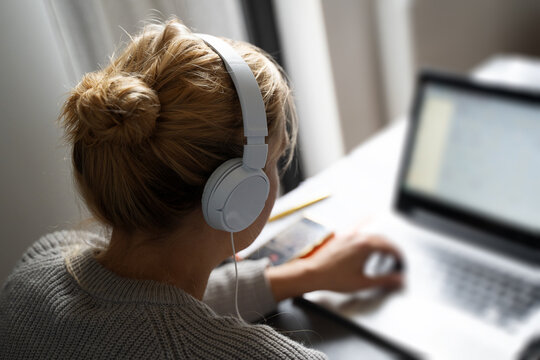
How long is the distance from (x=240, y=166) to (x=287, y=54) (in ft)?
2.71

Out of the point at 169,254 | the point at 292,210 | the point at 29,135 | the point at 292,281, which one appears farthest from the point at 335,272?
the point at 29,135

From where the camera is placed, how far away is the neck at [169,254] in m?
0.64

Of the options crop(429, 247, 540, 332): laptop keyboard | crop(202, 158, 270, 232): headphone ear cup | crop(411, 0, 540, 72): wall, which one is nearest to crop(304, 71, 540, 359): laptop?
crop(429, 247, 540, 332): laptop keyboard

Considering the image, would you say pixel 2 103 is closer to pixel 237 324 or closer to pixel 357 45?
pixel 237 324

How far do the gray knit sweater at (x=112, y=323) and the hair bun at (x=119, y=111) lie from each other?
176 millimetres

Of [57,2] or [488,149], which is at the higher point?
[57,2]

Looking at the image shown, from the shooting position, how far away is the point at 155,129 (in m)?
0.56

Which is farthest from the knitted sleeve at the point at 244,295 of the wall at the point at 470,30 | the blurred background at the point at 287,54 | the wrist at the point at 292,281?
the wall at the point at 470,30

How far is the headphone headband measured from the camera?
554 mm

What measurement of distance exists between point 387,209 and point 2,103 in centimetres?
70

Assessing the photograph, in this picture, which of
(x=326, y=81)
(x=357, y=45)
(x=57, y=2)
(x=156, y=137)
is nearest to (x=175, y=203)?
(x=156, y=137)

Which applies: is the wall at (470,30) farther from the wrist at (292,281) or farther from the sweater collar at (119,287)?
the sweater collar at (119,287)

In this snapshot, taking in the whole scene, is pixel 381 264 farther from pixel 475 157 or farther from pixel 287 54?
pixel 287 54

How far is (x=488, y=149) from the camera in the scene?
2.93 ft
